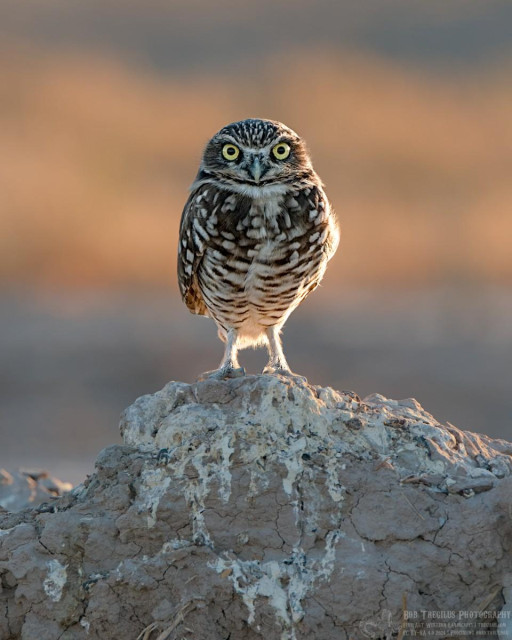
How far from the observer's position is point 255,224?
20.9 ft

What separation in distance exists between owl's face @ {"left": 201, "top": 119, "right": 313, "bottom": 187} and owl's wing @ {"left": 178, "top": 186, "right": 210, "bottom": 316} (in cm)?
20

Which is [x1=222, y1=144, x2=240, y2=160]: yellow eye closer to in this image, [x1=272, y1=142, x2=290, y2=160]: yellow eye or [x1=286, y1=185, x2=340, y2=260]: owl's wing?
[x1=272, y1=142, x2=290, y2=160]: yellow eye

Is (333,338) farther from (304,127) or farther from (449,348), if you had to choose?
(304,127)

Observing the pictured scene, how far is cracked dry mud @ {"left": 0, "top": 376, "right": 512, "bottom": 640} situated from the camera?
15.2ft

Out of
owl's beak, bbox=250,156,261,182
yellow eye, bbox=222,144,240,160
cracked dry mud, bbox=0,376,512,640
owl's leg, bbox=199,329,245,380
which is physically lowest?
cracked dry mud, bbox=0,376,512,640

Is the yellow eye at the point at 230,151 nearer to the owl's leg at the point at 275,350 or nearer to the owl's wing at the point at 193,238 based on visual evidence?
the owl's wing at the point at 193,238

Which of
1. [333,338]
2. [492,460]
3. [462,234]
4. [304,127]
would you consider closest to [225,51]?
[304,127]

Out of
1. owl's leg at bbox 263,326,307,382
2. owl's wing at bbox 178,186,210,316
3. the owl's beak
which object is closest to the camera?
the owl's beak

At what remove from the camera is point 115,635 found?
470 cm

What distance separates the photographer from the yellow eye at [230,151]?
6.44 metres

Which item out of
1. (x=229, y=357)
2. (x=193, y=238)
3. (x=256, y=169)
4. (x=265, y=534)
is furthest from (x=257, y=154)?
(x=265, y=534)

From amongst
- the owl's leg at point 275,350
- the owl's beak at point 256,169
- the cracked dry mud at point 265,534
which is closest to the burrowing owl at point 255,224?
the owl's beak at point 256,169

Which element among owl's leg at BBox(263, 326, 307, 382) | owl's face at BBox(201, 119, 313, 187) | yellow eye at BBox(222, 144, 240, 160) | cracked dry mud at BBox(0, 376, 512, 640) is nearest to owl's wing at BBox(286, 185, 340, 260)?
owl's face at BBox(201, 119, 313, 187)

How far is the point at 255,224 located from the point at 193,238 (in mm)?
442
